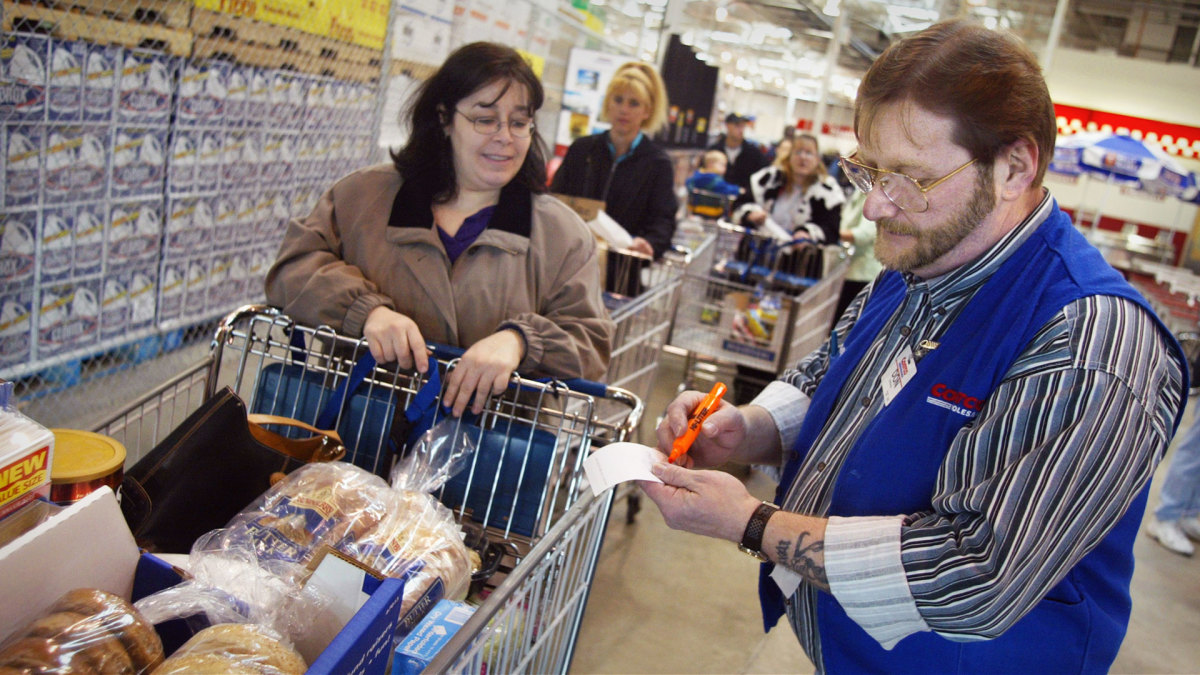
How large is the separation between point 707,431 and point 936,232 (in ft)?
2.05

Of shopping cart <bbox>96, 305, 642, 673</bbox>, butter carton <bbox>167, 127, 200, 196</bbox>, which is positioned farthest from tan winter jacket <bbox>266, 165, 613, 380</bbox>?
butter carton <bbox>167, 127, 200, 196</bbox>

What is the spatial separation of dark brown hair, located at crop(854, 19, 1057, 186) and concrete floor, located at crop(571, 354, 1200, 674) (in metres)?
2.32

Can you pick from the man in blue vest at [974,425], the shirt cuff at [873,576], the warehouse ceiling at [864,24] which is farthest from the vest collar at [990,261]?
Result: the warehouse ceiling at [864,24]

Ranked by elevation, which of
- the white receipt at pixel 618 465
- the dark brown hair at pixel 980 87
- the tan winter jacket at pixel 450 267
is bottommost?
the white receipt at pixel 618 465

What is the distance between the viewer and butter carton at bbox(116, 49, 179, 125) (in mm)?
3984

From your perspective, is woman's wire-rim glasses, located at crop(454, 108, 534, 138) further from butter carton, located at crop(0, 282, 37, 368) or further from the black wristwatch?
butter carton, located at crop(0, 282, 37, 368)

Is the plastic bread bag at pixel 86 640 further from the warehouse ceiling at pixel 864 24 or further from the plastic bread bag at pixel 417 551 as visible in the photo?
the warehouse ceiling at pixel 864 24

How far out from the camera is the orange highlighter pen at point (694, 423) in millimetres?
1694

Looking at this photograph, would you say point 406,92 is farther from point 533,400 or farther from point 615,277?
point 533,400

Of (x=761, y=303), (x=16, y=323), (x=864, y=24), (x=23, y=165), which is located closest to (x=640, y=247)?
(x=761, y=303)

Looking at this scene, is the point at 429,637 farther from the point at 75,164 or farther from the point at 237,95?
the point at 237,95

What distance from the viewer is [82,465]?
1420 mm

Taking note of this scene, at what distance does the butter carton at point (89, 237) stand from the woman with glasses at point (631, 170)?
2.33 meters

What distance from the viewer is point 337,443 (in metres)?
1.89
